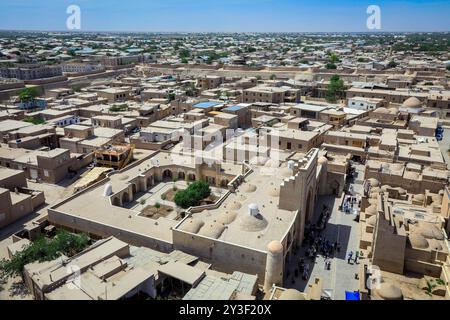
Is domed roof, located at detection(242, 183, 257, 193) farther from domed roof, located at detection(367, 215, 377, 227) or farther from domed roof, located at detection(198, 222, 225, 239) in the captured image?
domed roof, located at detection(367, 215, 377, 227)

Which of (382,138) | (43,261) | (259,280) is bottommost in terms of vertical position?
(259,280)

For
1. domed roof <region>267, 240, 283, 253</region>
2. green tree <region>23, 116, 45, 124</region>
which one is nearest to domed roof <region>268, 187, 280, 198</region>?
domed roof <region>267, 240, 283, 253</region>

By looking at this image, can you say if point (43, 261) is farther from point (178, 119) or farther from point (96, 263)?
point (178, 119)

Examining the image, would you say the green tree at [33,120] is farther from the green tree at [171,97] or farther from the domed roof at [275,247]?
the domed roof at [275,247]

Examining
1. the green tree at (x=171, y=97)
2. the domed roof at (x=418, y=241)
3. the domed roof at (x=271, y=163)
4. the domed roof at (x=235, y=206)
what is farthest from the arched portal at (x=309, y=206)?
the green tree at (x=171, y=97)

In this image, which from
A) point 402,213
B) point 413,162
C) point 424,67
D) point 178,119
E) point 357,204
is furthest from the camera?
point 424,67

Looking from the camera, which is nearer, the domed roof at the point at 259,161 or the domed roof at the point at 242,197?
the domed roof at the point at 242,197
